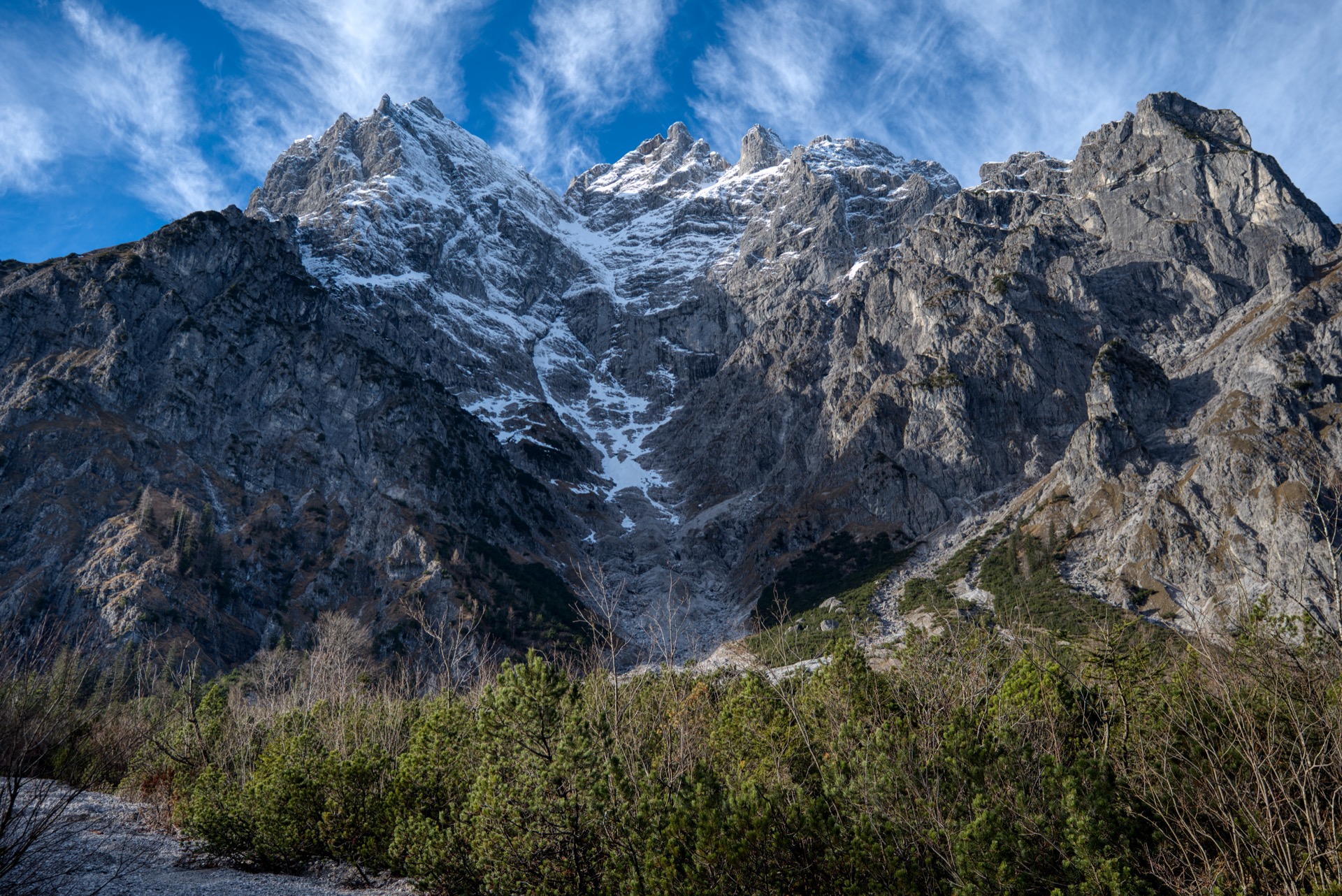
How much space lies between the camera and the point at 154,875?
21.7 m

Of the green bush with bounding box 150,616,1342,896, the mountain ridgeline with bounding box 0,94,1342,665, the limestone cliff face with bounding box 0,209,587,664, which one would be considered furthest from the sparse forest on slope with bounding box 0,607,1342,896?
the limestone cliff face with bounding box 0,209,587,664

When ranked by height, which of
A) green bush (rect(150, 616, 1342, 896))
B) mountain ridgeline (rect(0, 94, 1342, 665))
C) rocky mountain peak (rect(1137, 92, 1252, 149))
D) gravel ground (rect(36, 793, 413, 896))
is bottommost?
gravel ground (rect(36, 793, 413, 896))

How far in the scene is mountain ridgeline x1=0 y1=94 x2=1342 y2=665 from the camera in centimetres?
10856

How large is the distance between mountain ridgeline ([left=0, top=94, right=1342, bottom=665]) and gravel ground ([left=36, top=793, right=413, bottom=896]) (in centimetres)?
8703

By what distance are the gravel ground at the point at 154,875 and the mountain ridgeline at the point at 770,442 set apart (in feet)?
286

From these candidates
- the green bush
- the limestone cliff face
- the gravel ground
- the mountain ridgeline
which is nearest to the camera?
the green bush

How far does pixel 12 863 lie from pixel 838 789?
1395 cm

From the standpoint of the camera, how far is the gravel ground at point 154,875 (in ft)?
60.7

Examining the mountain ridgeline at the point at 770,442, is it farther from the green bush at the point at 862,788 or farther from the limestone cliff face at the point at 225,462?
the green bush at the point at 862,788

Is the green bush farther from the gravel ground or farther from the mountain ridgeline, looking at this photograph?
the mountain ridgeline

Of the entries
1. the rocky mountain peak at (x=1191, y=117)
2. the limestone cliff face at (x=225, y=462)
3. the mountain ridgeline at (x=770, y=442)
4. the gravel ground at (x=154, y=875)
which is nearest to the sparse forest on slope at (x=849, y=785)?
the gravel ground at (x=154, y=875)

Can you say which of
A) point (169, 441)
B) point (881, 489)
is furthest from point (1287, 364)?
point (169, 441)

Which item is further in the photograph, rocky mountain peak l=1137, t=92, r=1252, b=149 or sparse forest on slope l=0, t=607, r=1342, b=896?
rocky mountain peak l=1137, t=92, r=1252, b=149

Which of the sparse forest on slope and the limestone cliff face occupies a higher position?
the limestone cliff face
